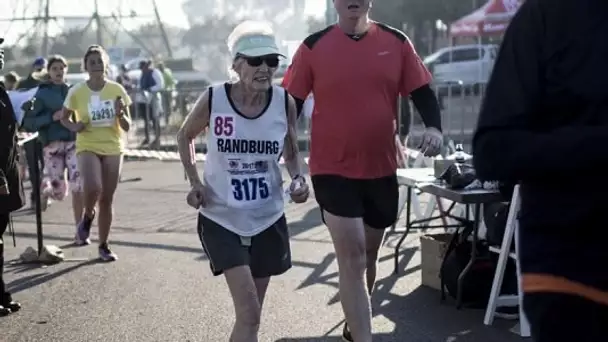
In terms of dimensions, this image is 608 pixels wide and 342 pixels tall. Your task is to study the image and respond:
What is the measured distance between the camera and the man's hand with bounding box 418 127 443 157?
518cm

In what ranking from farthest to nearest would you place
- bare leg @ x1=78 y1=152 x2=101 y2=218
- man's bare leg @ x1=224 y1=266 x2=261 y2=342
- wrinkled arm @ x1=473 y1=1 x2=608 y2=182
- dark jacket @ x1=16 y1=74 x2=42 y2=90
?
dark jacket @ x1=16 y1=74 x2=42 y2=90, bare leg @ x1=78 y1=152 x2=101 y2=218, man's bare leg @ x1=224 y1=266 x2=261 y2=342, wrinkled arm @ x1=473 y1=1 x2=608 y2=182

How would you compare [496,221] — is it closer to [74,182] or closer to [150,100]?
[74,182]

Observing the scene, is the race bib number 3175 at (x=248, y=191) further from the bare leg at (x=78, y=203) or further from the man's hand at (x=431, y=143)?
the bare leg at (x=78, y=203)

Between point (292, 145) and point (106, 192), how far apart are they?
4086 mm

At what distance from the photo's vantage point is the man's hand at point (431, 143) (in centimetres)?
518

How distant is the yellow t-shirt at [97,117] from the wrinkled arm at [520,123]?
21.8ft

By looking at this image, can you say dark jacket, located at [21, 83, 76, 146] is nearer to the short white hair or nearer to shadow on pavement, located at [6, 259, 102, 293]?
shadow on pavement, located at [6, 259, 102, 293]

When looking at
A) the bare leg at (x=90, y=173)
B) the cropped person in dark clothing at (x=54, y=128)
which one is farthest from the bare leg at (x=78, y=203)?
the bare leg at (x=90, y=173)

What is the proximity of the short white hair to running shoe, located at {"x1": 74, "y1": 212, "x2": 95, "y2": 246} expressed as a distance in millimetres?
4965

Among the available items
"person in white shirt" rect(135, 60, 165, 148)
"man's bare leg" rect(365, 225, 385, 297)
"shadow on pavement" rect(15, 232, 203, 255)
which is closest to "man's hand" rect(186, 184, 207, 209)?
"man's bare leg" rect(365, 225, 385, 297)

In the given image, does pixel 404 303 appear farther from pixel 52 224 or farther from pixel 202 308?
pixel 52 224

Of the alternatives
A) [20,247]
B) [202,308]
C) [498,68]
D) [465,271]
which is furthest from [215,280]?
[498,68]

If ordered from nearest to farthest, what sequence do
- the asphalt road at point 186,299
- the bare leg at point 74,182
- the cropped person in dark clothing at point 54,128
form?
the asphalt road at point 186,299
the bare leg at point 74,182
the cropped person in dark clothing at point 54,128

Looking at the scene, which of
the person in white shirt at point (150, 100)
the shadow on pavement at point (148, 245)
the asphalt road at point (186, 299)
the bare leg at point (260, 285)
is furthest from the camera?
the person in white shirt at point (150, 100)
